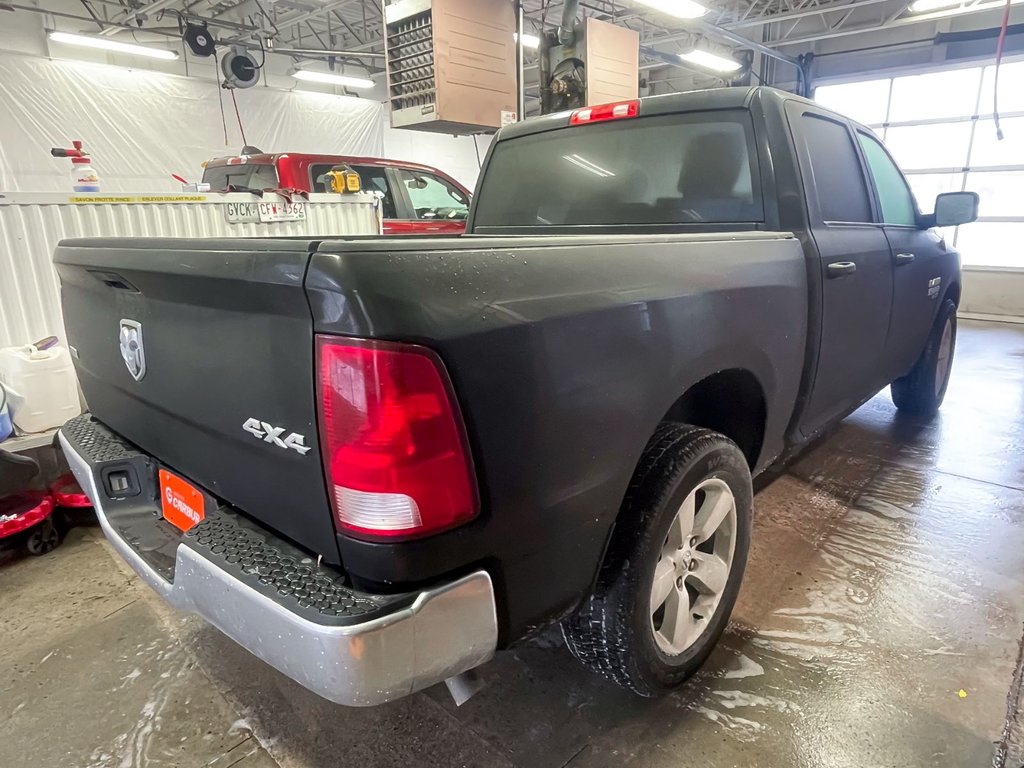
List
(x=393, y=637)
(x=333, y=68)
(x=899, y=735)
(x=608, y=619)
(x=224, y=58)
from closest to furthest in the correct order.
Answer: (x=393, y=637), (x=608, y=619), (x=899, y=735), (x=224, y=58), (x=333, y=68)

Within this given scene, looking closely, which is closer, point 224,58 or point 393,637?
point 393,637

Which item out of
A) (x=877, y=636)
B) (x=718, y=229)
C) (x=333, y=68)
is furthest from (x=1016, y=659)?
(x=333, y=68)

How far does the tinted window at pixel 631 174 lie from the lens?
226cm

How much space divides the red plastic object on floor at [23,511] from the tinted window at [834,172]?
10.8ft

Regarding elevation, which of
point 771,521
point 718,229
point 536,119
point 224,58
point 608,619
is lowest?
point 771,521

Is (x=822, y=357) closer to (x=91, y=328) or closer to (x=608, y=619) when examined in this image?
(x=608, y=619)

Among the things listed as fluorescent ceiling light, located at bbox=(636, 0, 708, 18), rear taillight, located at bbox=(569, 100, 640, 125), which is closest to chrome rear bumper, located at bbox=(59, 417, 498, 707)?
rear taillight, located at bbox=(569, 100, 640, 125)

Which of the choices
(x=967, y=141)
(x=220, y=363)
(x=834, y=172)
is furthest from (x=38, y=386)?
(x=967, y=141)

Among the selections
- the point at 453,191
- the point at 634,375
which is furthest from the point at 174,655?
the point at 453,191

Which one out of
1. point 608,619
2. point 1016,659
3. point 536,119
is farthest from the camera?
point 536,119

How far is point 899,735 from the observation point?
1.67m

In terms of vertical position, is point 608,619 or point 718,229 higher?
point 718,229

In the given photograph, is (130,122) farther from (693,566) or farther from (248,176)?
(693,566)

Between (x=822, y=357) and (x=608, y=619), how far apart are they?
133cm
